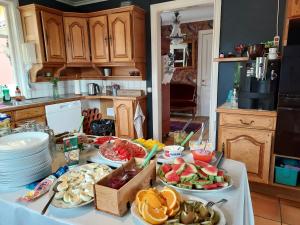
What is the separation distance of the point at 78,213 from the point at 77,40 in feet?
10.9

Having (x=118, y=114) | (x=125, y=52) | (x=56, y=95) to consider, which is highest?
(x=125, y=52)

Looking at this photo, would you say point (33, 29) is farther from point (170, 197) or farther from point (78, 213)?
point (170, 197)

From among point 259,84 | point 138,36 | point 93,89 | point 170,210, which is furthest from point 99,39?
point 170,210

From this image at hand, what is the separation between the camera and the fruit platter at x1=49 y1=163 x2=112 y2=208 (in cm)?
76

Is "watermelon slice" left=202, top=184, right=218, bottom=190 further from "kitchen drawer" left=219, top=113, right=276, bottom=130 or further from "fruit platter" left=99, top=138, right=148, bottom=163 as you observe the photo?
"kitchen drawer" left=219, top=113, right=276, bottom=130

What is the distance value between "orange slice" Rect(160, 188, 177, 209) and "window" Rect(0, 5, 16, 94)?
344 cm

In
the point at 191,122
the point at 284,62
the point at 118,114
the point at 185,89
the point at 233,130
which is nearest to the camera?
the point at 284,62

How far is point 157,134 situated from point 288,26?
2374 mm

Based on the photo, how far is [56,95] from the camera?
3668mm

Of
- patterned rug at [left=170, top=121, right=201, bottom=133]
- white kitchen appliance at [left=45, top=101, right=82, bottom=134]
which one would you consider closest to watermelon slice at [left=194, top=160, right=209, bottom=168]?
white kitchen appliance at [left=45, top=101, right=82, bottom=134]

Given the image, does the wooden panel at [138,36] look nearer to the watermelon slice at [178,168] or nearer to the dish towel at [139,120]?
the dish towel at [139,120]

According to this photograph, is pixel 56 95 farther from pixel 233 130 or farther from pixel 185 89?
pixel 185 89

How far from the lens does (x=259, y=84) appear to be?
2131mm

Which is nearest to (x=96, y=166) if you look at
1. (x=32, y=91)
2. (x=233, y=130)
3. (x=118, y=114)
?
(x=233, y=130)
